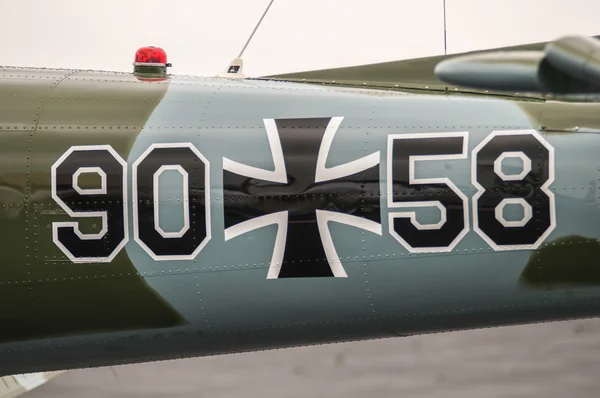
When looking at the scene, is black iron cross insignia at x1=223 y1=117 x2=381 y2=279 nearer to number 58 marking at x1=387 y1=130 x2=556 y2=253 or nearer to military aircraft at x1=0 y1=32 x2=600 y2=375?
military aircraft at x1=0 y1=32 x2=600 y2=375

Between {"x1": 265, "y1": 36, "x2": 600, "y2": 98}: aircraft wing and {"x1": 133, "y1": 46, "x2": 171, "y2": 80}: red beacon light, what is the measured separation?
765mm

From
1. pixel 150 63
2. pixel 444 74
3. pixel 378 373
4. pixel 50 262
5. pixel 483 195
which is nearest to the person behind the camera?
pixel 483 195

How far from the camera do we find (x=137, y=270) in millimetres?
5258

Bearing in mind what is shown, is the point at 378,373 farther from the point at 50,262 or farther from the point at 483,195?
the point at 50,262

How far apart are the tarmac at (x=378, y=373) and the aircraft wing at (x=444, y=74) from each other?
3.48m

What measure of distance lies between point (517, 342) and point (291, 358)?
2.60m

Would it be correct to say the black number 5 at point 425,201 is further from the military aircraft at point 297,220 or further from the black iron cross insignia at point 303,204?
the black iron cross insignia at point 303,204

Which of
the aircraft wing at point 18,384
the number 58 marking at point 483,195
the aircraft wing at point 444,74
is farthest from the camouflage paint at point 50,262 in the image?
the aircraft wing at point 18,384

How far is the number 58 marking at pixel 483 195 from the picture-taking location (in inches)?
200

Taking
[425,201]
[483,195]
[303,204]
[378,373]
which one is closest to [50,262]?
[303,204]

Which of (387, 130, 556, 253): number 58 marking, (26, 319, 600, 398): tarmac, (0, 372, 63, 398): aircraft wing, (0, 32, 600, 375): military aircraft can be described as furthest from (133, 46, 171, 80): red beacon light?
(26, 319, 600, 398): tarmac

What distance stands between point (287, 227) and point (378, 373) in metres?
A: 4.43

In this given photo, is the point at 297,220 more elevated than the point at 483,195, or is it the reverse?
the point at 483,195

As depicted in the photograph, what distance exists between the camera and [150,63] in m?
5.94
